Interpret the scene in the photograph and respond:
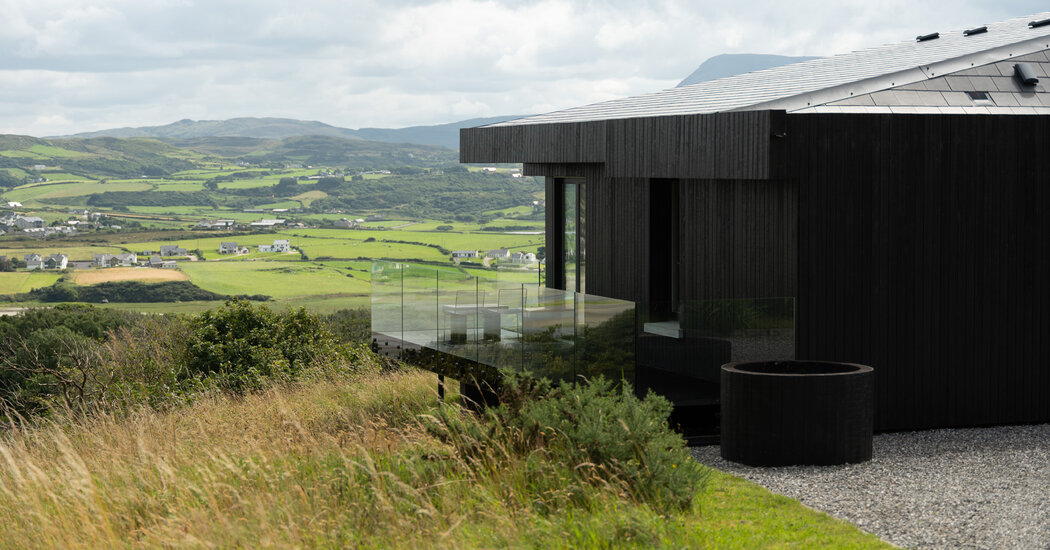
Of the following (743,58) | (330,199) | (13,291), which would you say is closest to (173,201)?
(330,199)

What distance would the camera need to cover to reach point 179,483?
666 centimetres

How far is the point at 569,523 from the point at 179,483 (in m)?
2.55

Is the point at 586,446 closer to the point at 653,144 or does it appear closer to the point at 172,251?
the point at 653,144

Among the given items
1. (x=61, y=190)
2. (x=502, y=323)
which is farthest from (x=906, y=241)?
(x=61, y=190)

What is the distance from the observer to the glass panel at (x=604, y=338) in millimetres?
8969

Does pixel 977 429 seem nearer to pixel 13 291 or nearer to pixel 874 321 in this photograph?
pixel 874 321

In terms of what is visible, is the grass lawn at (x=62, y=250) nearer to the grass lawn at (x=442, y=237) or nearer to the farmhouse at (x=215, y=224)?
the farmhouse at (x=215, y=224)

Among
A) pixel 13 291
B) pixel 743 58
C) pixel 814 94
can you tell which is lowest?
pixel 13 291

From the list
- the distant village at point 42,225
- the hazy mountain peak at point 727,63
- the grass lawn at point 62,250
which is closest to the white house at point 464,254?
the grass lawn at point 62,250

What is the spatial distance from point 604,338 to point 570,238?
5035 millimetres

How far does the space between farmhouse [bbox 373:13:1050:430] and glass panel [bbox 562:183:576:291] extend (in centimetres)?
316

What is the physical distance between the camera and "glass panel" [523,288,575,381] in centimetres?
910

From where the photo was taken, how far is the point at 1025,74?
33.0ft

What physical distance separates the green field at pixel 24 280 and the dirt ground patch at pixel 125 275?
7.42 ft
